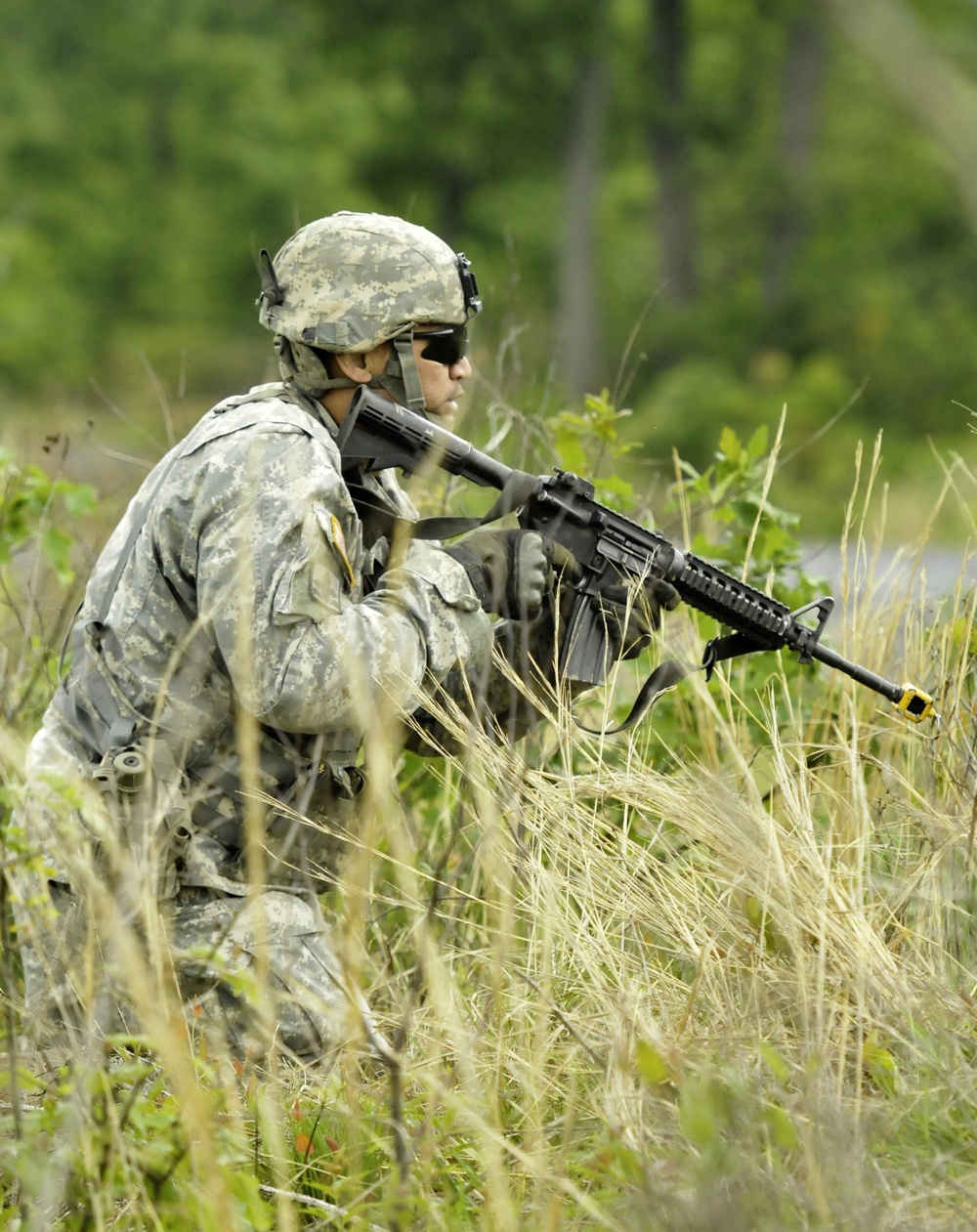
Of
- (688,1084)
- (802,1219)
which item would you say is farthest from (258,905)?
(802,1219)

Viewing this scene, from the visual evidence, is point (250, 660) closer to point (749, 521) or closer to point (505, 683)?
point (505, 683)

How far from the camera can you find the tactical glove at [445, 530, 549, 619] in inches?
115

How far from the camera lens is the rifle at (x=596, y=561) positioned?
294cm

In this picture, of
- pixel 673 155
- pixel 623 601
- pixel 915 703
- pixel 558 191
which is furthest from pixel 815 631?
pixel 558 191

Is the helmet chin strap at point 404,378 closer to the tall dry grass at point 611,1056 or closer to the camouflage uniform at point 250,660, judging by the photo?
the camouflage uniform at point 250,660

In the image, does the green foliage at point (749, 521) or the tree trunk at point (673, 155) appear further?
the tree trunk at point (673, 155)

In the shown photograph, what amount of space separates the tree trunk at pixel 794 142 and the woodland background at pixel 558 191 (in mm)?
34

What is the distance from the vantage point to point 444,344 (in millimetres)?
3047

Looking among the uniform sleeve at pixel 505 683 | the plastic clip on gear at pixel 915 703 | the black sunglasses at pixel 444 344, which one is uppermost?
the black sunglasses at pixel 444 344

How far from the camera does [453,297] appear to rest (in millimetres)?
3016

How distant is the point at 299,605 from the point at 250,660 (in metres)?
0.13

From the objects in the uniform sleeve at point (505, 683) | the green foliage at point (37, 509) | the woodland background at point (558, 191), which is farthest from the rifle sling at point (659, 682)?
the woodland background at point (558, 191)

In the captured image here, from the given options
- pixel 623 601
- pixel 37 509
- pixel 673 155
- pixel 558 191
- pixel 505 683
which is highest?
pixel 558 191

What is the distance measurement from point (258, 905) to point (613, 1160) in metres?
0.59
